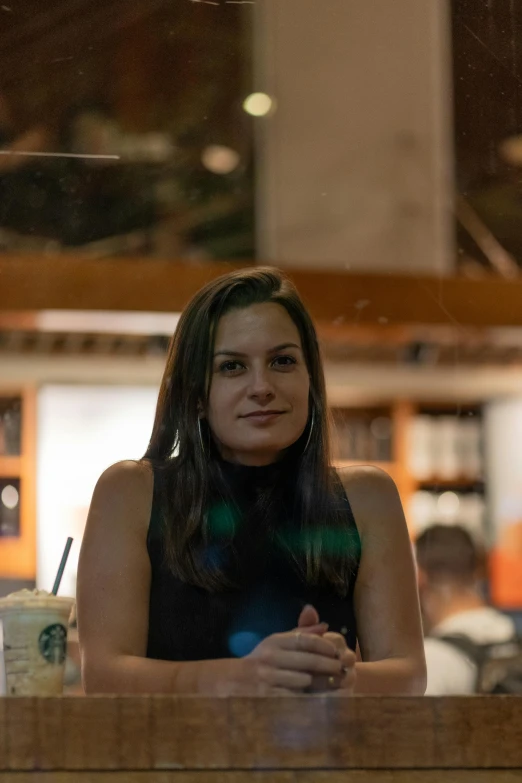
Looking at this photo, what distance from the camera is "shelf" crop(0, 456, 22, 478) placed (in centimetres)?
187

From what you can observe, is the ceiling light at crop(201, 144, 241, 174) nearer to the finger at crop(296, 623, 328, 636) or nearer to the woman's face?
the woman's face

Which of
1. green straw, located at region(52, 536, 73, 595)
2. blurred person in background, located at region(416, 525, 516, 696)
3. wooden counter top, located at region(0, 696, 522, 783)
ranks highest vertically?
green straw, located at region(52, 536, 73, 595)

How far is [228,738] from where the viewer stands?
663mm

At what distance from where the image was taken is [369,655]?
100 centimetres

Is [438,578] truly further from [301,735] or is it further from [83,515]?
[301,735]

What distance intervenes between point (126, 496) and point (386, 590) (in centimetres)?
24

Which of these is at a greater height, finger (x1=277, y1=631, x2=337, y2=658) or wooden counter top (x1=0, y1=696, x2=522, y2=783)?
finger (x1=277, y1=631, x2=337, y2=658)

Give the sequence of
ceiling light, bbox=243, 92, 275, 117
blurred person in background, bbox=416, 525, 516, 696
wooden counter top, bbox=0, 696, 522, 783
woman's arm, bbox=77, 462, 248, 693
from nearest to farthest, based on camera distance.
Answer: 1. wooden counter top, bbox=0, 696, 522, 783
2. woman's arm, bbox=77, 462, 248, 693
3. ceiling light, bbox=243, 92, 275, 117
4. blurred person in background, bbox=416, 525, 516, 696

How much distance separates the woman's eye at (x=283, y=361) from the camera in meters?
1.02

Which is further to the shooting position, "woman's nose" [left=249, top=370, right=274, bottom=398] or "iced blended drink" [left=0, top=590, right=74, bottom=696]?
"woman's nose" [left=249, top=370, right=274, bottom=398]

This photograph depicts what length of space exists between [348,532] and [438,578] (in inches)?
60.2

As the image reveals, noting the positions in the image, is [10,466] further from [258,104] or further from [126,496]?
[126,496]

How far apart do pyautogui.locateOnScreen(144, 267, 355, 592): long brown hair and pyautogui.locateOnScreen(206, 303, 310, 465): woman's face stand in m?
0.01

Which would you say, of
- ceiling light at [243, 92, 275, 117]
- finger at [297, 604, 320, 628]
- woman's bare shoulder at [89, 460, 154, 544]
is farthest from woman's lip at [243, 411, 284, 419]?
ceiling light at [243, 92, 275, 117]
